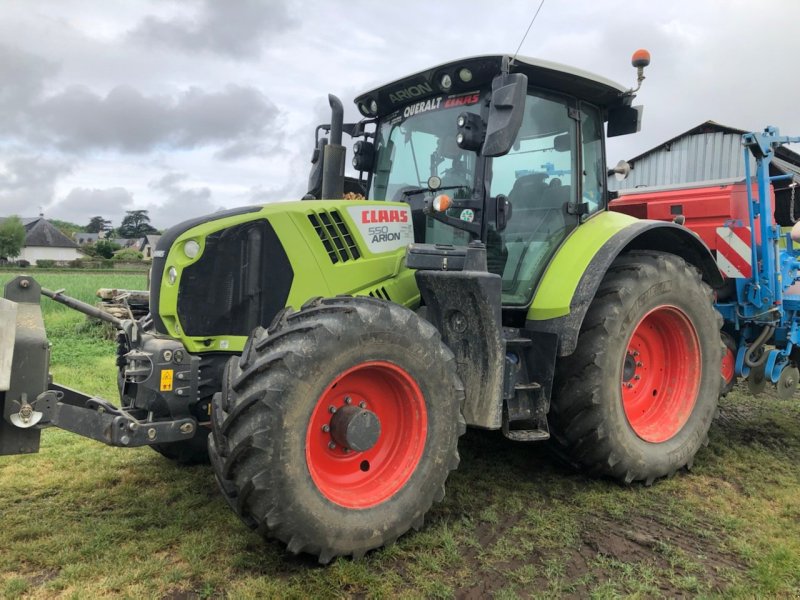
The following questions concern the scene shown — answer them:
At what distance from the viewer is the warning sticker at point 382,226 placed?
3664 mm

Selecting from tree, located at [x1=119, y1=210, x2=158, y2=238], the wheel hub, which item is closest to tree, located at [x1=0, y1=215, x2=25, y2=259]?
→ tree, located at [x1=119, y1=210, x2=158, y2=238]

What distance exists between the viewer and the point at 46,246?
67.2 m

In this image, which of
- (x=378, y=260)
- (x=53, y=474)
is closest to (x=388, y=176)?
(x=378, y=260)

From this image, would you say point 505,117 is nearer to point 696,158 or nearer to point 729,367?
point 729,367

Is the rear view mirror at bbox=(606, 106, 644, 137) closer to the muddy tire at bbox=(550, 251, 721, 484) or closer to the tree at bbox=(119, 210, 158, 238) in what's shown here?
the muddy tire at bbox=(550, 251, 721, 484)

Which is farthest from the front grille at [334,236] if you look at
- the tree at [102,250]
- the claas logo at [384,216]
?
the tree at [102,250]

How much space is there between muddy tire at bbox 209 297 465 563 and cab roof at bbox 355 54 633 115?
1.64 metres

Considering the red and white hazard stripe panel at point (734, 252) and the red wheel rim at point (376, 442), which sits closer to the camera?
the red wheel rim at point (376, 442)

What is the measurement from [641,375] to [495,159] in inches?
74.3

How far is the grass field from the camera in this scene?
2855 millimetres

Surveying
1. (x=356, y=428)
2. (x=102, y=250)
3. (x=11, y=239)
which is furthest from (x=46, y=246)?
(x=356, y=428)

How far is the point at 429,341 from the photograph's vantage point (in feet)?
10.5

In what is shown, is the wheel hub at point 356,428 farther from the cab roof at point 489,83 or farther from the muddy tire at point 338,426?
the cab roof at point 489,83

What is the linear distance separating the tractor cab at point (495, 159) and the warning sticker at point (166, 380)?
172 cm
